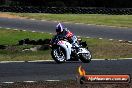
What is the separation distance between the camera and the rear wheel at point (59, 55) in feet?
64.1

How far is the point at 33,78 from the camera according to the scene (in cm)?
1579

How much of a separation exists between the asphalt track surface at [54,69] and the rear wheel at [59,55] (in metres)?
0.24

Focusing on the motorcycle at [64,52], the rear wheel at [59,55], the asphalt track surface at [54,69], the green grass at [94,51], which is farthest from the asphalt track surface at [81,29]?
the asphalt track surface at [54,69]

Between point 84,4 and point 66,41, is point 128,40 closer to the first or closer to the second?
point 66,41

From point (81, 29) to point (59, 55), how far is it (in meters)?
18.2

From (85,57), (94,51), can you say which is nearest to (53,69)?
(85,57)

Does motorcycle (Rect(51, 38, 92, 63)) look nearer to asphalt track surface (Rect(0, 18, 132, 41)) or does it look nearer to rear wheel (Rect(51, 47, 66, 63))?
rear wheel (Rect(51, 47, 66, 63))

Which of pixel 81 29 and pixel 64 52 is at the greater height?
pixel 64 52

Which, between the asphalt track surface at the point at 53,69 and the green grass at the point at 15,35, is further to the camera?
the green grass at the point at 15,35

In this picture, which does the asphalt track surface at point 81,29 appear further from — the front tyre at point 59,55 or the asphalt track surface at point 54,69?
the asphalt track surface at point 54,69

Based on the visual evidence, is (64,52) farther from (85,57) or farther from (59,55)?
(85,57)

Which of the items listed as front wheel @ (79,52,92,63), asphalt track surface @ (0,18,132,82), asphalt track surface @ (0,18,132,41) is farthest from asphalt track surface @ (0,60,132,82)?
asphalt track surface @ (0,18,132,41)

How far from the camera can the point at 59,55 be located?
19641 millimetres

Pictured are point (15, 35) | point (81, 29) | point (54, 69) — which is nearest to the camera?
point (54, 69)
